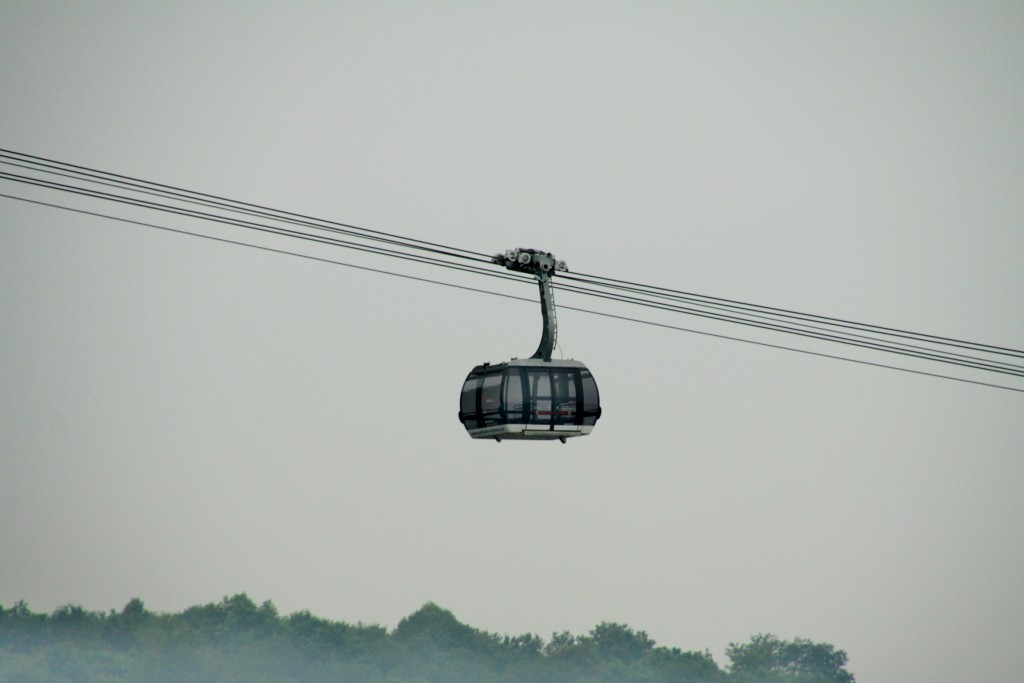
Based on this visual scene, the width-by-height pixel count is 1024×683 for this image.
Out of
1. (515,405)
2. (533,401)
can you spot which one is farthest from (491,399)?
(533,401)

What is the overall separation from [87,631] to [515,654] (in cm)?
3718

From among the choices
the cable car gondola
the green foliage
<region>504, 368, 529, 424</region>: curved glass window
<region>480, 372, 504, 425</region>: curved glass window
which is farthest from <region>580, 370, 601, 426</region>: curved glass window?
the green foliage

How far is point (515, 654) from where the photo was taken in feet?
393

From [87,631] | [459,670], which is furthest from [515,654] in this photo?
[87,631]

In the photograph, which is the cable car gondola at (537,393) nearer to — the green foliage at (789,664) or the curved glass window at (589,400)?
the curved glass window at (589,400)

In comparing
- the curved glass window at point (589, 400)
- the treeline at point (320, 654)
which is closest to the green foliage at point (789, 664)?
the treeline at point (320, 654)

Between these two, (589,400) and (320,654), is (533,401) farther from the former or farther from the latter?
(320,654)

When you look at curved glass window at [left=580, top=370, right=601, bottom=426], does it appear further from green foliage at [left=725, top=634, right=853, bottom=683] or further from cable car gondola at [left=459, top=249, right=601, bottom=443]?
green foliage at [left=725, top=634, right=853, bottom=683]

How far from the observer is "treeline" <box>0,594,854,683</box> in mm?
108312

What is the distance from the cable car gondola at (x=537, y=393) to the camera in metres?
22.2

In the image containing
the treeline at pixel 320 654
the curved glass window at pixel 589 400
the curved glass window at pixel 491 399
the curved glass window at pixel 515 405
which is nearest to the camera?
the curved glass window at pixel 515 405

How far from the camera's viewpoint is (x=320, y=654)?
114m

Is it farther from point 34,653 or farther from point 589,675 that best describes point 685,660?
point 34,653

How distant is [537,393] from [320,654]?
96945 mm
